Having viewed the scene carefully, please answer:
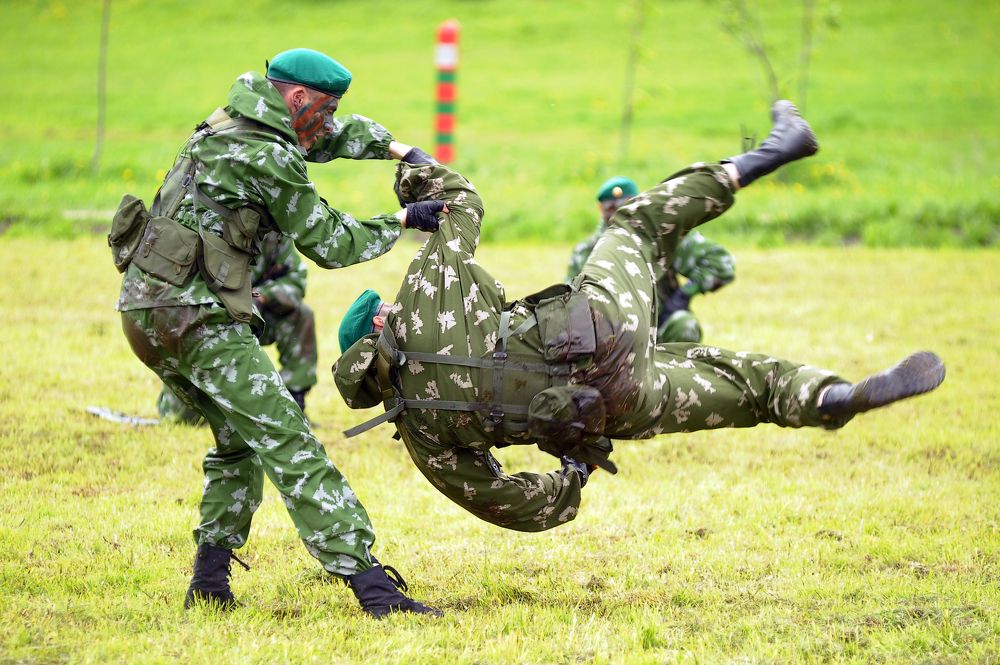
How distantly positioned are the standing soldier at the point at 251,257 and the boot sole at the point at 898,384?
2.00 meters

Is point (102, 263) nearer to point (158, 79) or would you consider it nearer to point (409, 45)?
point (158, 79)

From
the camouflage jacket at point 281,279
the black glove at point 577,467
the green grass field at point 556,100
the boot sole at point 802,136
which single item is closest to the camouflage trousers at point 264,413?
the black glove at point 577,467

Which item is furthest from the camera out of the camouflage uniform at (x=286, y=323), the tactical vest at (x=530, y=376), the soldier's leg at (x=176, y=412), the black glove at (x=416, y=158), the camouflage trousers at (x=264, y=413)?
the soldier's leg at (x=176, y=412)

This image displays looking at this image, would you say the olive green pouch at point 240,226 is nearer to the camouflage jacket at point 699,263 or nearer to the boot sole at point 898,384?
the boot sole at point 898,384

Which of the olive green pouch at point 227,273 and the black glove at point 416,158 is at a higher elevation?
the black glove at point 416,158

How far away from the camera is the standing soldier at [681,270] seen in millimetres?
8828

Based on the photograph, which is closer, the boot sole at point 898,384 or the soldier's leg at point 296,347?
the boot sole at point 898,384

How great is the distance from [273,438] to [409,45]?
31997 mm

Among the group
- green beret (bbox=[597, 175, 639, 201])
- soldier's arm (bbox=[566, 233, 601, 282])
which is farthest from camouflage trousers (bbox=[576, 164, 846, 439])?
soldier's arm (bbox=[566, 233, 601, 282])

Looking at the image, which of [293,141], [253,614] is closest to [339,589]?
[253,614]

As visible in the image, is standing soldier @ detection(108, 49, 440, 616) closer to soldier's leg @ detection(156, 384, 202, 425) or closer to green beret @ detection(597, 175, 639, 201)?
soldier's leg @ detection(156, 384, 202, 425)

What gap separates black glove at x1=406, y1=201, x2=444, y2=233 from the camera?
16.3 ft

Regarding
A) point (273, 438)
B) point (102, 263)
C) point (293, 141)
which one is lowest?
point (102, 263)

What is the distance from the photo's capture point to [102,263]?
46.8 feet
